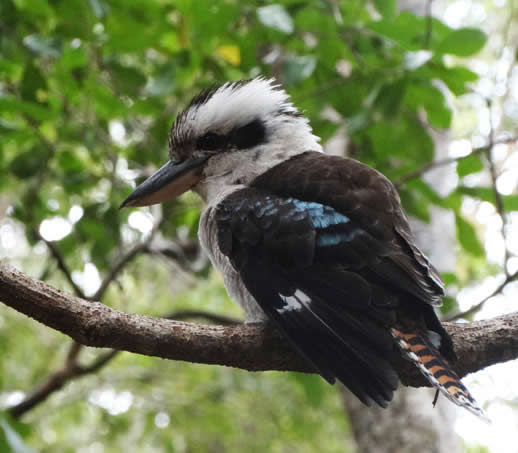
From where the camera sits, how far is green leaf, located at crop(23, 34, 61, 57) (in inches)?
108

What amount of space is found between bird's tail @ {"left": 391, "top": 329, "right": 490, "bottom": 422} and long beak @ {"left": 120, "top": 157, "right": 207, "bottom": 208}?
124 cm

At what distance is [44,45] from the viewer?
2.79 metres

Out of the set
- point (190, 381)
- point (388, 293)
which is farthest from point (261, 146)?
point (190, 381)

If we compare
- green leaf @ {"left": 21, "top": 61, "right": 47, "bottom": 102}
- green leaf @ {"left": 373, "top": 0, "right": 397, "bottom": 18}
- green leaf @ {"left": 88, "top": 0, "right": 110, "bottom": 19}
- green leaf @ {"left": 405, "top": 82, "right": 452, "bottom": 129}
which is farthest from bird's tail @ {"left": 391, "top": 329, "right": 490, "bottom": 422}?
green leaf @ {"left": 21, "top": 61, "right": 47, "bottom": 102}

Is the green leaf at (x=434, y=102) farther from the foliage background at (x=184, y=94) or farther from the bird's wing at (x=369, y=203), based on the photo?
the bird's wing at (x=369, y=203)

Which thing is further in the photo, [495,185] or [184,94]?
[184,94]

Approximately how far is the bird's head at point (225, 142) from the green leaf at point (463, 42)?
0.71 metres

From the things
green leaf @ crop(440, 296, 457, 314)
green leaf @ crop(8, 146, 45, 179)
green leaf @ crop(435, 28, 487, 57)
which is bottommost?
green leaf @ crop(440, 296, 457, 314)

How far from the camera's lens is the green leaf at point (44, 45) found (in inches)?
108

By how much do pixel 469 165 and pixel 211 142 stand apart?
1.14m

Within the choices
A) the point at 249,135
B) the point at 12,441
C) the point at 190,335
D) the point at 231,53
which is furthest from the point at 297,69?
the point at 12,441

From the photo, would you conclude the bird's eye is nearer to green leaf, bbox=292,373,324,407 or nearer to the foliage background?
the foliage background

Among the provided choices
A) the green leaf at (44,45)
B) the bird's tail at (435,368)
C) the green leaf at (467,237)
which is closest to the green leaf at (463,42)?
the green leaf at (467,237)

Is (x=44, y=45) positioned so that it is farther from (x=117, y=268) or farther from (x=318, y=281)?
(x=318, y=281)
